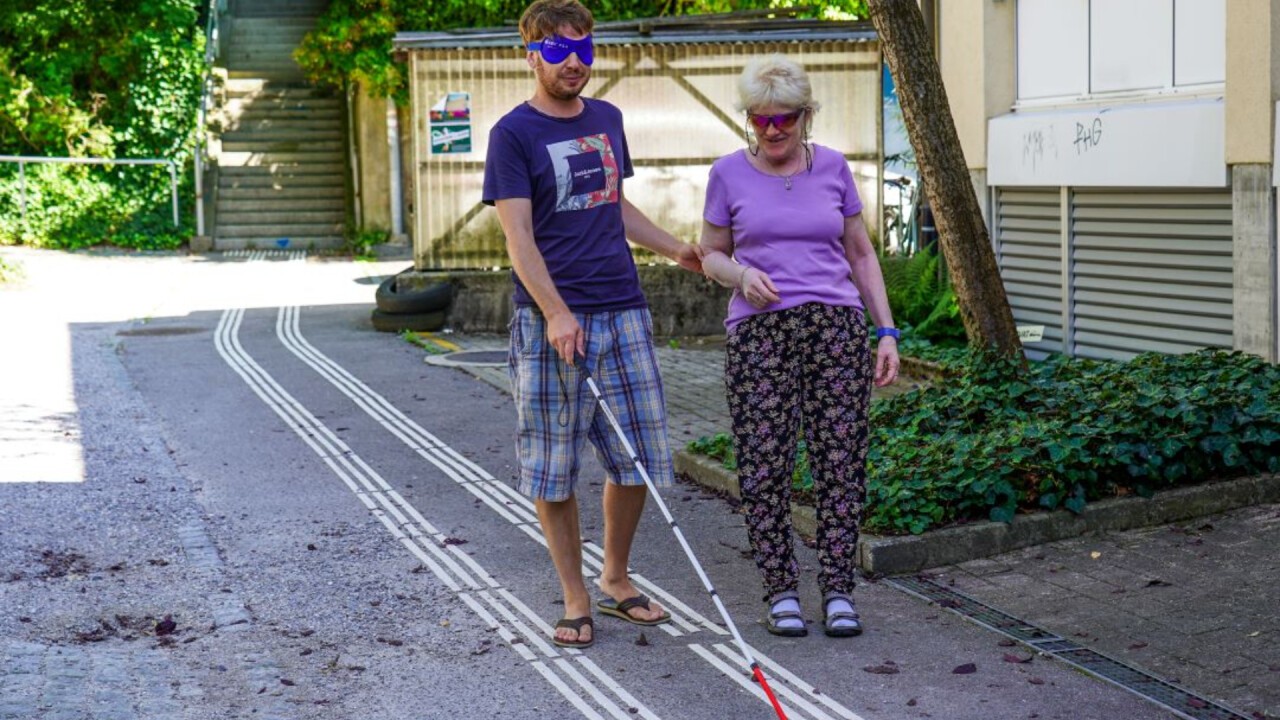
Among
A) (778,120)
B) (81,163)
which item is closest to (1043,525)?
(778,120)

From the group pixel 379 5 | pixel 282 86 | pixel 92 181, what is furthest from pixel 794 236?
pixel 282 86

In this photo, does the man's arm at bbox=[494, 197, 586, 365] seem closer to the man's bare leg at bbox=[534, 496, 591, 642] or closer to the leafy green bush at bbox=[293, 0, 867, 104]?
the man's bare leg at bbox=[534, 496, 591, 642]

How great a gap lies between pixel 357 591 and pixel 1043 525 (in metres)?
2.81

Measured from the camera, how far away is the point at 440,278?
16.1 meters

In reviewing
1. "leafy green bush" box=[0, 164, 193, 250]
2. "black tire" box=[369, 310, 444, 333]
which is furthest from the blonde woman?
"leafy green bush" box=[0, 164, 193, 250]

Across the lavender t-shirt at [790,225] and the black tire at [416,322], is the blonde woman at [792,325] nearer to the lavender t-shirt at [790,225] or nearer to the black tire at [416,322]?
the lavender t-shirt at [790,225]

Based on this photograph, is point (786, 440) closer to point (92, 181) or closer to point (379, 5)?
point (379, 5)

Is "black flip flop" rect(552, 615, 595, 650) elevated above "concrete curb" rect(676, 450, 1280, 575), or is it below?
below

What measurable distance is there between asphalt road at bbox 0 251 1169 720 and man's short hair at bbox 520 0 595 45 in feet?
6.94

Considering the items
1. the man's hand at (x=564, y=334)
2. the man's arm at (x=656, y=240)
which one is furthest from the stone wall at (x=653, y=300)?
the man's hand at (x=564, y=334)

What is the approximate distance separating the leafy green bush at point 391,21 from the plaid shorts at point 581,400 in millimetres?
16252

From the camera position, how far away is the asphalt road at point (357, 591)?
5359mm

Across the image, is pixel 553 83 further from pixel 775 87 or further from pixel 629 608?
pixel 629 608

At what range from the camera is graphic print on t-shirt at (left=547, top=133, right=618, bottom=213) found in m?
5.76
